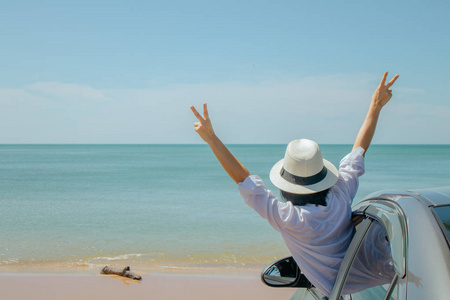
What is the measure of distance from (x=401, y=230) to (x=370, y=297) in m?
0.53

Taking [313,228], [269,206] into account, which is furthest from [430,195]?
[269,206]

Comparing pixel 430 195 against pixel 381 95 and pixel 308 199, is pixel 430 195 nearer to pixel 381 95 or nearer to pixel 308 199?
pixel 308 199

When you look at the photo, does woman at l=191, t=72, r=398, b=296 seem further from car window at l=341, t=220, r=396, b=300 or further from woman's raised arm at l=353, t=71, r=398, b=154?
woman's raised arm at l=353, t=71, r=398, b=154

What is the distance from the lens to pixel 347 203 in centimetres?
243

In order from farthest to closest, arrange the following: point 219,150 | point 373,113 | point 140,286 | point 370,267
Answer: point 140,286
point 373,113
point 219,150
point 370,267

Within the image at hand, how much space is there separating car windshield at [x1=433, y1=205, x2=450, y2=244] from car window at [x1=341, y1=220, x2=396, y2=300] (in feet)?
1.04

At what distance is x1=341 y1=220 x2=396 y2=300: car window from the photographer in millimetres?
1970

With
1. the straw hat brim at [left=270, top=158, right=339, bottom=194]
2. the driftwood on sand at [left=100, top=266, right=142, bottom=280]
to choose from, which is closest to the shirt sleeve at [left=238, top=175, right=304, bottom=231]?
the straw hat brim at [left=270, top=158, right=339, bottom=194]

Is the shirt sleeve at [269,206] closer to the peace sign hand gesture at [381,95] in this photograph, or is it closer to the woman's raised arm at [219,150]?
the woman's raised arm at [219,150]

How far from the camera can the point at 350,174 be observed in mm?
2709

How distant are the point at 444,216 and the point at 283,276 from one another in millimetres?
1161

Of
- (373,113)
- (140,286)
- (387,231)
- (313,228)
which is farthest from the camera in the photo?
(140,286)

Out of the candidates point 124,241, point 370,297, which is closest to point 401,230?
point 370,297

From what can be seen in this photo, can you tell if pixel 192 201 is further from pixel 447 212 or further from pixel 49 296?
pixel 447 212
